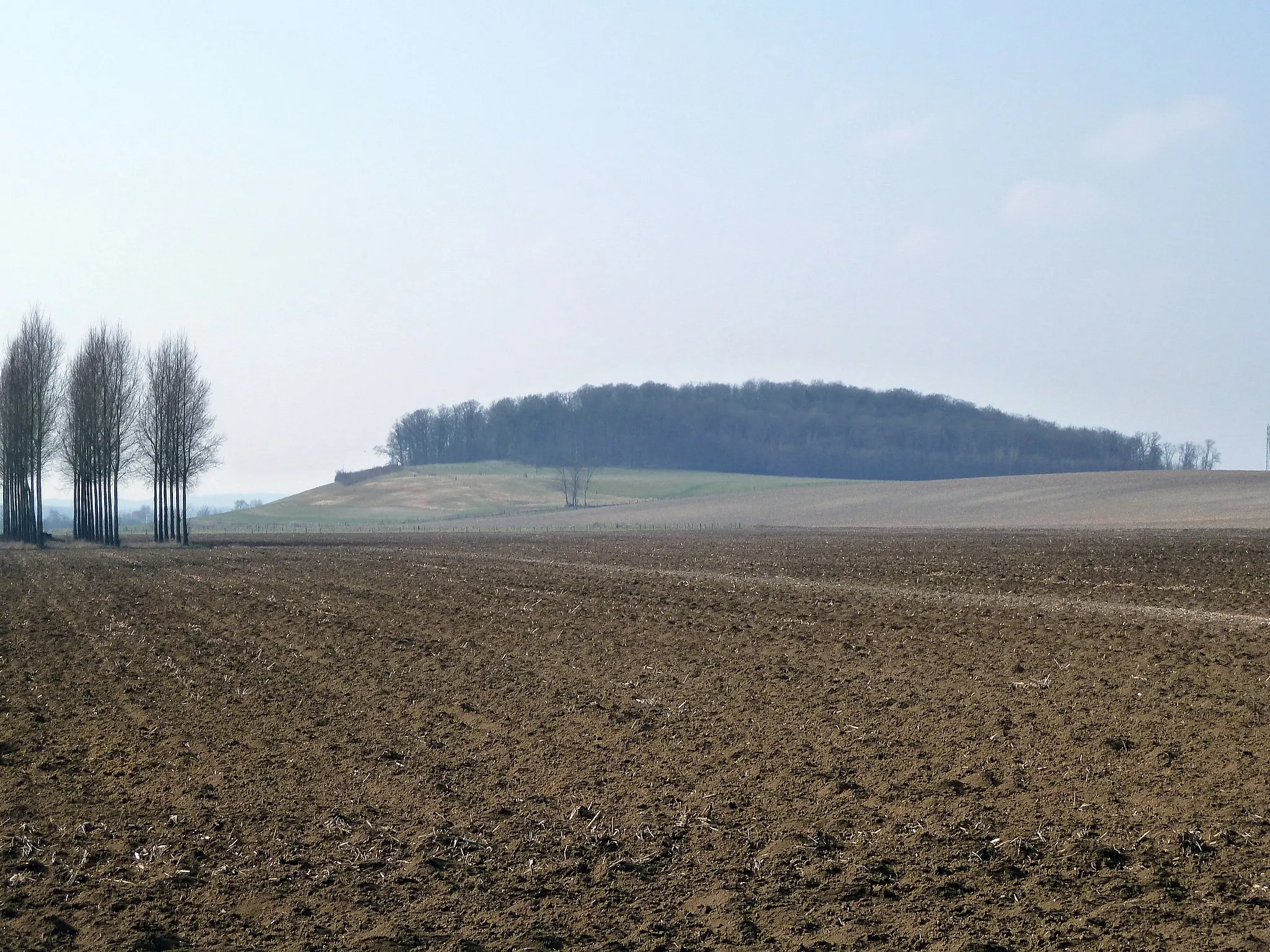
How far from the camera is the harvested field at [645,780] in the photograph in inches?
Answer: 292

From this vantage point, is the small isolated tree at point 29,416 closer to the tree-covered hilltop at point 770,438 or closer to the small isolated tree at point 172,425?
the small isolated tree at point 172,425

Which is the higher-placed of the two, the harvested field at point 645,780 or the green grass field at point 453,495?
the green grass field at point 453,495

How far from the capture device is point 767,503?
105312 millimetres

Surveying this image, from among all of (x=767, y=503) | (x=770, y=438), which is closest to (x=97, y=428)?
(x=767, y=503)

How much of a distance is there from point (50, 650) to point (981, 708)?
14557mm

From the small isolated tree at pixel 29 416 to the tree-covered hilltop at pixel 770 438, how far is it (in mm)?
102144

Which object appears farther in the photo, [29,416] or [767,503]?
[767,503]

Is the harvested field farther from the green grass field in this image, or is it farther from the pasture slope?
the green grass field

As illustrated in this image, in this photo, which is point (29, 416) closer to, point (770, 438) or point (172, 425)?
point (172, 425)

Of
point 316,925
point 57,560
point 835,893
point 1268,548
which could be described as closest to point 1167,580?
point 1268,548

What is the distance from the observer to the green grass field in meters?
124

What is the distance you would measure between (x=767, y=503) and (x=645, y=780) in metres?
95.5

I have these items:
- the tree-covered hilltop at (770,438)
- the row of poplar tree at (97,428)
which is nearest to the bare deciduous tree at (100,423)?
the row of poplar tree at (97,428)

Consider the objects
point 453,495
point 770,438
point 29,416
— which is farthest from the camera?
point 770,438
